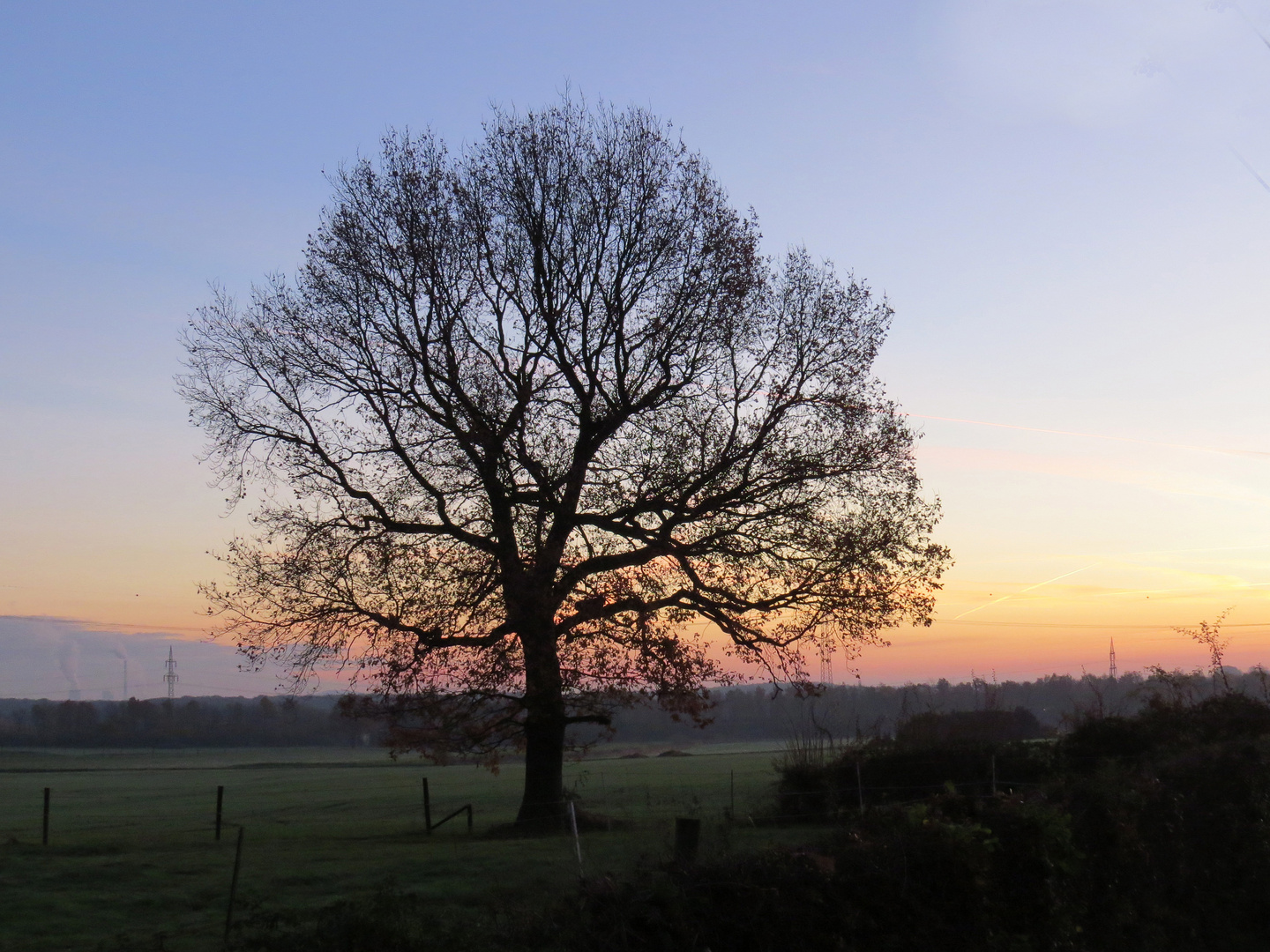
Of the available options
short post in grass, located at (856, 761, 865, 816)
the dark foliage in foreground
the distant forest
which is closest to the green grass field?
the dark foliage in foreground

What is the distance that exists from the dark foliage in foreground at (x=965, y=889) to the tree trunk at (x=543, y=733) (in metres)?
7.64

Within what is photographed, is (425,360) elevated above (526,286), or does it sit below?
below

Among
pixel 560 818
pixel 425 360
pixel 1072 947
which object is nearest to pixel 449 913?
pixel 1072 947

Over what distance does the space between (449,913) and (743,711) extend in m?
136

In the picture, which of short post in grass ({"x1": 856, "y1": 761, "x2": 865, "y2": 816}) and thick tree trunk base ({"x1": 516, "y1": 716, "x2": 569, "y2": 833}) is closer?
thick tree trunk base ({"x1": 516, "y1": 716, "x2": 569, "y2": 833})

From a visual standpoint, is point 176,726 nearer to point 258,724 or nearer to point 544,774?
point 258,724

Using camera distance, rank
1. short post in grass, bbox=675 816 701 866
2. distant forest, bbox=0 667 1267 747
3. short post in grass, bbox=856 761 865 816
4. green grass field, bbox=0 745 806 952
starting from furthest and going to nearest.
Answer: distant forest, bbox=0 667 1267 747, short post in grass, bbox=856 761 865 816, green grass field, bbox=0 745 806 952, short post in grass, bbox=675 816 701 866

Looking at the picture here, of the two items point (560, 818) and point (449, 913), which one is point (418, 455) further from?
point (449, 913)

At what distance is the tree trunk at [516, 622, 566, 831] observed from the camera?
2045 centimetres

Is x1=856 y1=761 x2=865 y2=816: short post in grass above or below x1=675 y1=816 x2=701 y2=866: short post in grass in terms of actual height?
below

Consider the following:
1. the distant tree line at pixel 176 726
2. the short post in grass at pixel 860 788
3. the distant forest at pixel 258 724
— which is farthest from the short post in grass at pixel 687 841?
the distant tree line at pixel 176 726

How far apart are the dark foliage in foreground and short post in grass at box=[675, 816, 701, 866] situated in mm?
272

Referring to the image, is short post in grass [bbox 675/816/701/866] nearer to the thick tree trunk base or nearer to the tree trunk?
the tree trunk

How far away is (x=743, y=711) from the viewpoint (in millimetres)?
142875
